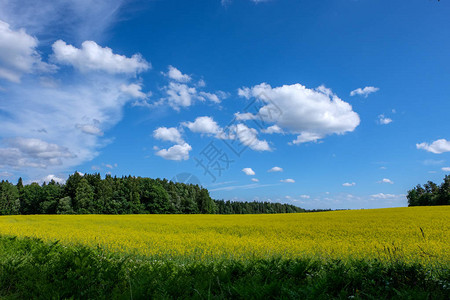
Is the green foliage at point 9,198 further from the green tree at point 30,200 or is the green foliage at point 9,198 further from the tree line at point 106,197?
the green tree at point 30,200

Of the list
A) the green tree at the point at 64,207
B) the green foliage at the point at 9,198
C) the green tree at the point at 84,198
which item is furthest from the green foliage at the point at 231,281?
the green foliage at the point at 9,198

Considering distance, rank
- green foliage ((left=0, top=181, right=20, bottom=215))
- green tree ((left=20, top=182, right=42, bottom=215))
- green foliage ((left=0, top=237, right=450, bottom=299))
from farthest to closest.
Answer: green foliage ((left=0, top=181, right=20, bottom=215)), green tree ((left=20, top=182, right=42, bottom=215)), green foliage ((left=0, top=237, right=450, bottom=299))

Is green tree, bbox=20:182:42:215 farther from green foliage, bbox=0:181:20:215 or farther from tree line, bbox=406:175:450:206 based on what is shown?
tree line, bbox=406:175:450:206

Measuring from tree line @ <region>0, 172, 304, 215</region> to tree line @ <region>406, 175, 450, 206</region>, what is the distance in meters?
54.6

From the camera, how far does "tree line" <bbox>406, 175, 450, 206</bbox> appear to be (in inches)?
2336

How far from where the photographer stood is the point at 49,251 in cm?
687

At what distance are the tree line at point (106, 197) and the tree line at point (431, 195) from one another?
5464cm

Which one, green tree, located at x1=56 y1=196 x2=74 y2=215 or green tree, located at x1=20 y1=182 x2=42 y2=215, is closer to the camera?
green tree, located at x1=56 y1=196 x2=74 y2=215

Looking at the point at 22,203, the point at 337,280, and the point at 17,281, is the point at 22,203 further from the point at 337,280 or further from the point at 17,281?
the point at 337,280

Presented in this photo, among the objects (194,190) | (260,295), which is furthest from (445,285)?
(194,190)

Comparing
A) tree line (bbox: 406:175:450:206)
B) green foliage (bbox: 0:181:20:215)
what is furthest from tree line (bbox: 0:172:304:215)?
tree line (bbox: 406:175:450:206)

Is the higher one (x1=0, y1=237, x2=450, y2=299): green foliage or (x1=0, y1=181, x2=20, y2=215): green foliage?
(x1=0, y1=181, x2=20, y2=215): green foliage

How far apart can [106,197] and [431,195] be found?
7827 centimetres

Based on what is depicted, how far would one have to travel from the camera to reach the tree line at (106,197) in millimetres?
63344
